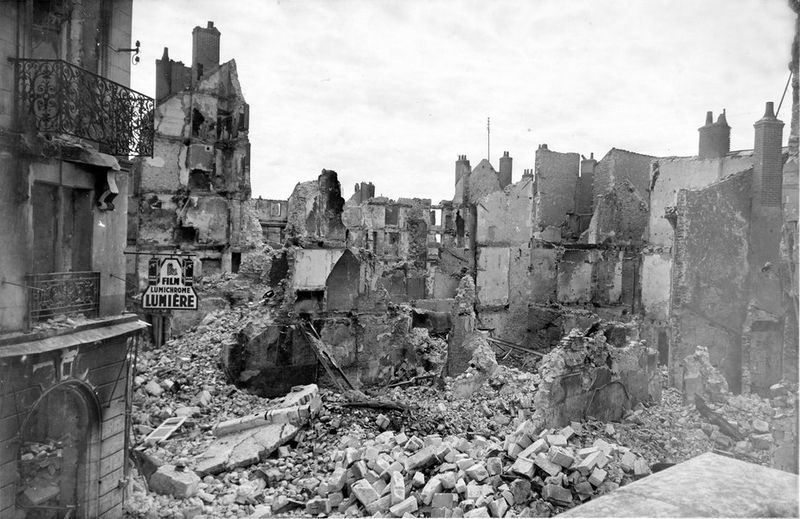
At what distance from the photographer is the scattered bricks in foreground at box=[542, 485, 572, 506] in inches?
305

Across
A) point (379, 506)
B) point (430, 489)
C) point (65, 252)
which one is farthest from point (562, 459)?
point (65, 252)

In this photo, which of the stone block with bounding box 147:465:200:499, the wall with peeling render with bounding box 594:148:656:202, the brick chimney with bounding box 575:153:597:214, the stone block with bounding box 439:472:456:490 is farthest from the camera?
the brick chimney with bounding box 575:153:597:214

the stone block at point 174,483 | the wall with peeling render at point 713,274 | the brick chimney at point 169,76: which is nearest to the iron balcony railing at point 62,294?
the stone block at point 174,483

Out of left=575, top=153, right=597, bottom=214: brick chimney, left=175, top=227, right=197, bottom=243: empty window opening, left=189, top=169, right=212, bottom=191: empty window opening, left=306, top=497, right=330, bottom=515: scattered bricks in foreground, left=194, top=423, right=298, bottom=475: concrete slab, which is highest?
left=575, top=153, right=597, bottom=214: brick chimney

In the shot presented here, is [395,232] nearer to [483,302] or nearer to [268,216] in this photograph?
[268,216]

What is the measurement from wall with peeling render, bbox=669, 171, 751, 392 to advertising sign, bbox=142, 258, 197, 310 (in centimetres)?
1379

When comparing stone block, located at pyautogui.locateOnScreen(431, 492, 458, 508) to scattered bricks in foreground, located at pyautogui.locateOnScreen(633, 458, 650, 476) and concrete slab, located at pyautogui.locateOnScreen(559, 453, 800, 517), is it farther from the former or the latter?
concrete slab, located at pyautogui.locateOnScreen(559, 453, 800, 517)

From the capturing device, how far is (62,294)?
A: 23.0 ft

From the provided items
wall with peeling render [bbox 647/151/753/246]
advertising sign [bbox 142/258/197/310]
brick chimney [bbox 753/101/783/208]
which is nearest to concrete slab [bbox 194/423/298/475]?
advertising sign [bbox 142/258/197/310]

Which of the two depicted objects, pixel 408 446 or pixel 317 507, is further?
pixel 408 446

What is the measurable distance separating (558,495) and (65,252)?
24.4 ft

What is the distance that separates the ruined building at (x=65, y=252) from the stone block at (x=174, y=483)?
0.72m

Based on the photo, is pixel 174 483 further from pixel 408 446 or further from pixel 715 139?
pixel 715 139

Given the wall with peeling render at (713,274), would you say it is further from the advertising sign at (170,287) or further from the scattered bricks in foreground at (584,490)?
the advertising sign at (170,287)
